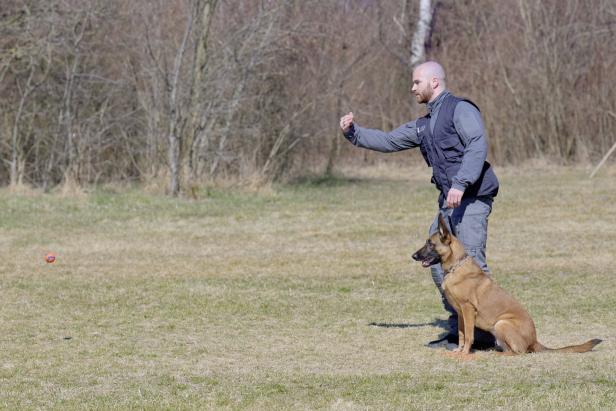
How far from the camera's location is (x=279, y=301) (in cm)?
1122

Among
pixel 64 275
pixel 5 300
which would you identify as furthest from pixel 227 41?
pixel 5 300

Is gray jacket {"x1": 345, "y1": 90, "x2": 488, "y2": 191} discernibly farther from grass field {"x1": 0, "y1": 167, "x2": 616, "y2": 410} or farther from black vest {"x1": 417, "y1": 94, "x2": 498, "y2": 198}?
grass field {"x1": 0, "y1": 167, "x2": 616, "y2": 410}

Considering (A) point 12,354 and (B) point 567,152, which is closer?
(A) point 12,354

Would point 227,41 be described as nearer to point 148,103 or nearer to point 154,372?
point 148,103

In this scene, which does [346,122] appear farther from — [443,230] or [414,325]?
[414,325]

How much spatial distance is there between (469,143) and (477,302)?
44.6 inches

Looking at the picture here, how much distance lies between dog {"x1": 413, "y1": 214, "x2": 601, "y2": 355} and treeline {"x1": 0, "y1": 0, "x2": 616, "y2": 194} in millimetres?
12225

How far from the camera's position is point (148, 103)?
69.6 ft

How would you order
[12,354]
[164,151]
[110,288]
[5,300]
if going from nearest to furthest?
[12,354] < [5,300] < [110,288] < [164,151]

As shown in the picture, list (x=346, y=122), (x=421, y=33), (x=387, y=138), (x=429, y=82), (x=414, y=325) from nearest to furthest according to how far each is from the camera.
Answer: (x=429, y=82)
(x=346, y=122)
(x=387, y=138)
(x=414, y=325)
(x=421, y=33)

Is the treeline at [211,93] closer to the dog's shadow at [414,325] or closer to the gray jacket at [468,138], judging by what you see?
the dog's shadow at [414,325]

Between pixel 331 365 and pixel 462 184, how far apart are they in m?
1.56

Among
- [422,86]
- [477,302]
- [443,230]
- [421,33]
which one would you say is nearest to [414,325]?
[477,302]

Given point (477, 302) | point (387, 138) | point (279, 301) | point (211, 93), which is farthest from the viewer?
point (211, 93)
